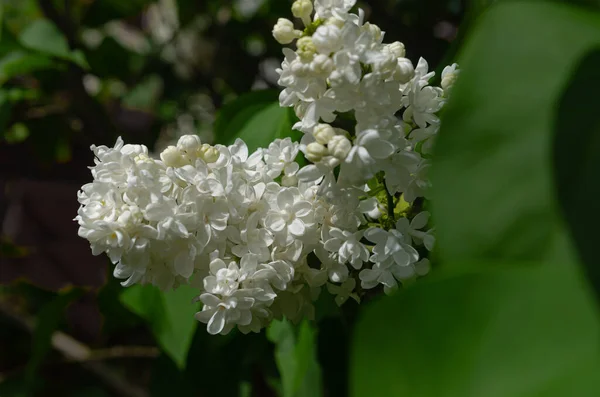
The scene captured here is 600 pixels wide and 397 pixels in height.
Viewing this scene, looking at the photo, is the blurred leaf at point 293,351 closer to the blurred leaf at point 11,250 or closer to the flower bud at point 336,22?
the flower bud at point 336,22

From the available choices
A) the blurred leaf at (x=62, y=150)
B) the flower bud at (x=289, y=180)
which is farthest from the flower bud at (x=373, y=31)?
the blurred leaf at (x=62, y=150)

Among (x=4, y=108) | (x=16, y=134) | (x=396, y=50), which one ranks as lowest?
(x=16, y=134)

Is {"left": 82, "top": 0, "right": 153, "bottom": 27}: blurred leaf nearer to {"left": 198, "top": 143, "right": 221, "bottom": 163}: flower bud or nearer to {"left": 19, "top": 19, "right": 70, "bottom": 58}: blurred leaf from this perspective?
{"left": 19, "top": 19, "right": 70, "bottom": 58}: blurred leaf

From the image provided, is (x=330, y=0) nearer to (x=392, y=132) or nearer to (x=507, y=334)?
(x=392, y=132)

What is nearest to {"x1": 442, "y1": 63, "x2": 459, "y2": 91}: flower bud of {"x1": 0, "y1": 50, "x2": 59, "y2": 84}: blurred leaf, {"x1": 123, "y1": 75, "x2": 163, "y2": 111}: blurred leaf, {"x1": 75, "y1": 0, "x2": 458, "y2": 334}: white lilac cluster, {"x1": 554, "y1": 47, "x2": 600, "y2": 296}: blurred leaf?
{"x1": 75, "y1": 0, "x2": 458, "y2": 334}: white lilac cluster

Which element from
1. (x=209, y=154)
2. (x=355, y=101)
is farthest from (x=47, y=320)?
(x=355, y=101)

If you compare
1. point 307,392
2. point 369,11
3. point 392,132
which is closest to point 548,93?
point 392,132

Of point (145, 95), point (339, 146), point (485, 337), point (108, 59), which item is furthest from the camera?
point (145, 95)

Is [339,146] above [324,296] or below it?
above

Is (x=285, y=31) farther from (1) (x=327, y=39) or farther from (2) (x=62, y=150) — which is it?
(2) (x=62, y=150)

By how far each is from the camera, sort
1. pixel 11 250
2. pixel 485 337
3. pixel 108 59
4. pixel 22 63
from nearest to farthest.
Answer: pixel 485 337, pixel 22 63, pixel 108 59, pixel 11 250
